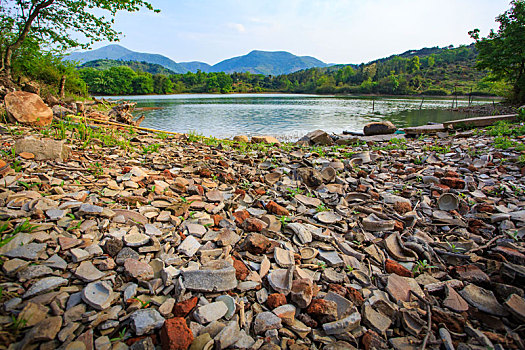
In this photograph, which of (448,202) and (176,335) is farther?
(448,202)

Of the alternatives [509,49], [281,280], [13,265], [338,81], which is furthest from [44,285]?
[338,81]

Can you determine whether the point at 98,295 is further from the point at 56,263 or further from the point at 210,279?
the point at 210,279

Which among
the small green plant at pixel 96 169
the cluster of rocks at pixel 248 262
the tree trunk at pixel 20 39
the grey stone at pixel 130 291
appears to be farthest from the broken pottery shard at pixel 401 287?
the tree trunk at pixel 20 39

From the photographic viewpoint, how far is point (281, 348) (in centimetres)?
143

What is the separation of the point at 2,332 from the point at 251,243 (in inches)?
62.7

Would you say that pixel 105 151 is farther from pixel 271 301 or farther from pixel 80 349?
pixel 271 301

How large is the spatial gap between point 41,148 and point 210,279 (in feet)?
11.5

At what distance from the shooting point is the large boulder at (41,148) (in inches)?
136

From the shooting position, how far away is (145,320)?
144 cm

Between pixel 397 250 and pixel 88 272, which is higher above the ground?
pixel 88 272

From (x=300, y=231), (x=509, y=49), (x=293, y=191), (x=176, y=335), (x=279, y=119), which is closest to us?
(x=176, y=335)

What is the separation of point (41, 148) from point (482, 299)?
5328mm

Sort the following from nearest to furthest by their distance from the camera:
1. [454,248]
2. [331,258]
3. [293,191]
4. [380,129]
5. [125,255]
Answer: [125,255] < [331,258] < [454,248] < [293,191] < [380,129]

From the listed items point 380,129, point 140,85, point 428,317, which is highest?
point 140,85
